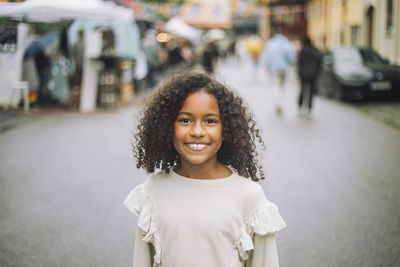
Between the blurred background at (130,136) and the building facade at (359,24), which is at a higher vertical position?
the building facade at (359,24)

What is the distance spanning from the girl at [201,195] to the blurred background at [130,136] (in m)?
0.28

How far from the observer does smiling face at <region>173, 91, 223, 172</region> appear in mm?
2039

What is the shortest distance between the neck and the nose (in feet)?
0.55

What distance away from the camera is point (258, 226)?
6.55ft

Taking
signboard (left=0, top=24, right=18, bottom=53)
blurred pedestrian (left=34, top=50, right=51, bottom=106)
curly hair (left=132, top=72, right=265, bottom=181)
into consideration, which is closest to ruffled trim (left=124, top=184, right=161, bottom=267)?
curly hair (left=132, top=72, right=265, bottom=181)

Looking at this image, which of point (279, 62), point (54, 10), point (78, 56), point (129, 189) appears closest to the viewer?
point (129, 189)

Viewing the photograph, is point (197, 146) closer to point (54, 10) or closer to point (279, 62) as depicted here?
point (54, 10)

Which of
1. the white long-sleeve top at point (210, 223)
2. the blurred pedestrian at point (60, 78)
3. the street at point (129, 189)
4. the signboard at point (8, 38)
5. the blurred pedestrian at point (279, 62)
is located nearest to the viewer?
the white long-sleeve top at point (210, 223)

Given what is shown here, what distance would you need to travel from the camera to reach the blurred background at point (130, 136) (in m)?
3.94

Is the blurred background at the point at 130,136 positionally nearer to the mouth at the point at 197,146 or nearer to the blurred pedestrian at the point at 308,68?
the blurred pedestrian at the point at 308,68

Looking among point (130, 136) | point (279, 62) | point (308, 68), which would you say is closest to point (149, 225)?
point (130, 136)

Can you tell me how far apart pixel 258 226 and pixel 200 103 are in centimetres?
58

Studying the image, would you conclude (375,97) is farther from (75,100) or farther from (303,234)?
(303,234)

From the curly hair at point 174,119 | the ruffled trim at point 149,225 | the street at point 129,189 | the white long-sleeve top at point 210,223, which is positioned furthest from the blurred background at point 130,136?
the ruffled trim at point 149,225
